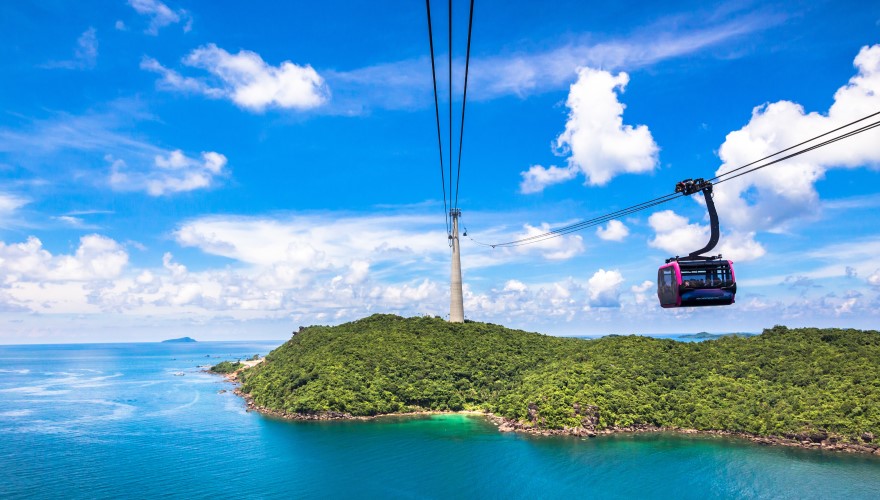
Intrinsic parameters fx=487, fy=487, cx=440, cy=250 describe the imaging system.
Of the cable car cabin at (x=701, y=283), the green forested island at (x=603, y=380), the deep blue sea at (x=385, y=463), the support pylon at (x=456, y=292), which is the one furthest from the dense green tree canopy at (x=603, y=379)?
the cable car cabin at (x=701, y=283)

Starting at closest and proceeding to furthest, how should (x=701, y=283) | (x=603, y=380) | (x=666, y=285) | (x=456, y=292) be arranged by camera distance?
(x=701, y=283) < (x=666, y=285) < (x=603, y=380) < (x=456, y=292)

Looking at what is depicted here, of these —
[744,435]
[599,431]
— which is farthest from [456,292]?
[744,435]

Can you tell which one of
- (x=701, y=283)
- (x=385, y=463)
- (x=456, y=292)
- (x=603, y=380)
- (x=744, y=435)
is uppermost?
(x=456, y=292)

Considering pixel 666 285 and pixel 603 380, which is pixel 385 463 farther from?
pixel 666 285

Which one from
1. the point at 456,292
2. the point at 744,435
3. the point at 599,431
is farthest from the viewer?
the point at 456,292

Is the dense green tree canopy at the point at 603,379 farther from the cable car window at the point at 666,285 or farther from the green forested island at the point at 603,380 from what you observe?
the cable car window at the point at 666,285
